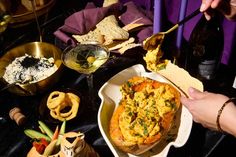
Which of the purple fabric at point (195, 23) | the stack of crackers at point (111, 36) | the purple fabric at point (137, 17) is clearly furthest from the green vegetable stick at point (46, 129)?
the purple fabric at point (195, 23)

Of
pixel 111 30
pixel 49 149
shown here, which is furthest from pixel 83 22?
pixel 49 149

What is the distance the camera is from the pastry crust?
87 centimetres

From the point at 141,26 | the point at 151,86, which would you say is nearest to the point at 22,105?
the point at 151,86

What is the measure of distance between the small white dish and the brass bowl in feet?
0.73

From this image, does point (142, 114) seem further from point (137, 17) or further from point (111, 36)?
point (137, 17)

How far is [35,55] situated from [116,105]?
18.1 inches

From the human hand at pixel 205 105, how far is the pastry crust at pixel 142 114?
6 centimetres

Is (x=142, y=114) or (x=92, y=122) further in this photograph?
(x=92, y=122)

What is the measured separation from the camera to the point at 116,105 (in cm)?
104

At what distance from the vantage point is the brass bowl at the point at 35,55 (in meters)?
1.10

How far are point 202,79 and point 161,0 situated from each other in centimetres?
33

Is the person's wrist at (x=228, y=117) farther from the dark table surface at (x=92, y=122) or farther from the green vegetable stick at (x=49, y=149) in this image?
the green vegetable stick at (x=49, y=149)

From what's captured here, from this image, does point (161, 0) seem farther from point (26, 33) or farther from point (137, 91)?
point (26, 33)

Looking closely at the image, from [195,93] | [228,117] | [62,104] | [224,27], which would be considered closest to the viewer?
[228,117]
